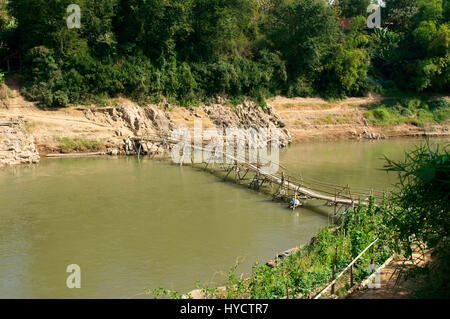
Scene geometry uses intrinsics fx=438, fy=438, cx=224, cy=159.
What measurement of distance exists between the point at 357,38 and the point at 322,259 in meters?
31.3

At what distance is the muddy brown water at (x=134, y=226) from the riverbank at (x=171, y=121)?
2672mm

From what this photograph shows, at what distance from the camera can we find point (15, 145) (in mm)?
19984

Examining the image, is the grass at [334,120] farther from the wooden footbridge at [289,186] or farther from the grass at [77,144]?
the grass at [77,144]

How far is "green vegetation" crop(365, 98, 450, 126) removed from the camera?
106 feet

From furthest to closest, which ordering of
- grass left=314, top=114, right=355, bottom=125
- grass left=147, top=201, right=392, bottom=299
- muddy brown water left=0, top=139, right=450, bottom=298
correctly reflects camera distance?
1. grass left=314, top=114, right=355, bottom=125
2. muddy brown water left=0, top=139, right=450, bottom=298
3. grass left=147, top=201, right=392, bottom=299

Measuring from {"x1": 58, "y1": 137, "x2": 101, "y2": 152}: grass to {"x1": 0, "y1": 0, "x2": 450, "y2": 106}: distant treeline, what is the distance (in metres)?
2.91

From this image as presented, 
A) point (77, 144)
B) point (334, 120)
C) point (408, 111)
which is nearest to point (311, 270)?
point (77, 144)

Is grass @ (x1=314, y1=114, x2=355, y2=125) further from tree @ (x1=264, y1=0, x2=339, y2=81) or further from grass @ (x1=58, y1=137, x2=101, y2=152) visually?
grass @ (x1=58, y1=137, x2=101, y2=152)

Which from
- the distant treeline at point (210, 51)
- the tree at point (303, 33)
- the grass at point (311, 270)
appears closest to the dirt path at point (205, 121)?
the distant treeline at point (210, 51)

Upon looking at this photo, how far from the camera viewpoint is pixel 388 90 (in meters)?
35.6

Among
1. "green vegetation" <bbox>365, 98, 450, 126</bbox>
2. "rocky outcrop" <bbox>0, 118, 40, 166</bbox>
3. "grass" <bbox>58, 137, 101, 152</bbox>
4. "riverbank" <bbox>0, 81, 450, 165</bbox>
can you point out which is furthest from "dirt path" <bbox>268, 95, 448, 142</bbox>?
"rocky outcrop" <bbox>0, 118, 40, 166</bbox>

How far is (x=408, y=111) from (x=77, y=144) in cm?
2413
